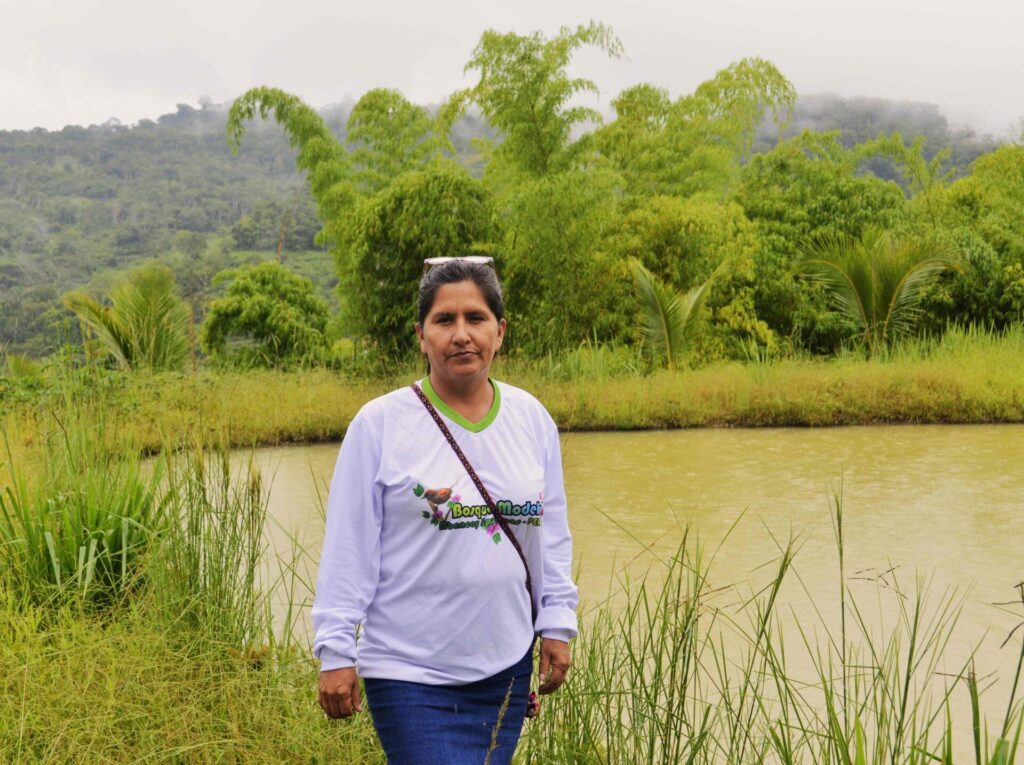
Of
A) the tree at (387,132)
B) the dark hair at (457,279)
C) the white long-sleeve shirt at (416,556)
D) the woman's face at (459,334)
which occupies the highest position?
the tree at (387,132)

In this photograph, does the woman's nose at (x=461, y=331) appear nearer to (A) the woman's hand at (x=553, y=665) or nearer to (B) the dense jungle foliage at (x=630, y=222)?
(A) the woman's hand at (x=553, y=665)

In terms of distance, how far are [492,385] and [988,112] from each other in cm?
15003

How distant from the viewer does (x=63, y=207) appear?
182 ft

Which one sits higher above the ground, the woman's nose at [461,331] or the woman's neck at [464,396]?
the woman's nose at [461,331]

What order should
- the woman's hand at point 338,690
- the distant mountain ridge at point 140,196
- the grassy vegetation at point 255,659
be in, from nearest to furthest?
1. the woman's hand at point 338,690
2. the grassy vegetation at point 255,659
3. the distant mountain ridge at point 140,196

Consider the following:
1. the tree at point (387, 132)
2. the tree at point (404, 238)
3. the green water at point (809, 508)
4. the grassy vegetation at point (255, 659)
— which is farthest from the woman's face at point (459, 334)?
the tree at point (387, 132)

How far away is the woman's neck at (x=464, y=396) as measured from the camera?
1.42 metres

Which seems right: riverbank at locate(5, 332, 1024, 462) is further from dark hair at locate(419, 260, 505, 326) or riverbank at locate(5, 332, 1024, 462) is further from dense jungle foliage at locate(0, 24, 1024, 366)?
dark hair at locate(419, 260, 505, 326)

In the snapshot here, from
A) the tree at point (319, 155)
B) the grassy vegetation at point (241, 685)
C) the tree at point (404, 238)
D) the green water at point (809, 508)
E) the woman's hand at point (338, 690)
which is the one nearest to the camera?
the woman's hand at point (338, 690)

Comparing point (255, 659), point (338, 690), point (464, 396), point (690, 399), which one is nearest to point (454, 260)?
point (464, 396)

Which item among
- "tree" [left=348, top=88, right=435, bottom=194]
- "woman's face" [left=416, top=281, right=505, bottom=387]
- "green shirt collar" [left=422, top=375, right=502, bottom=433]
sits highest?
"tree" [left=348, top=88, right=435, bottom=194]

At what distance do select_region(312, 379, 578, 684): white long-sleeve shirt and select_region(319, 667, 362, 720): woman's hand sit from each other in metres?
0.01

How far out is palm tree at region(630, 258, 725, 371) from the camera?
32.7ft

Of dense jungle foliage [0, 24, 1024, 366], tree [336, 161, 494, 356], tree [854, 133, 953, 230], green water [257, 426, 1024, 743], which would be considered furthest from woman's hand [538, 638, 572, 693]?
tree [854, 133, 953, 230]
